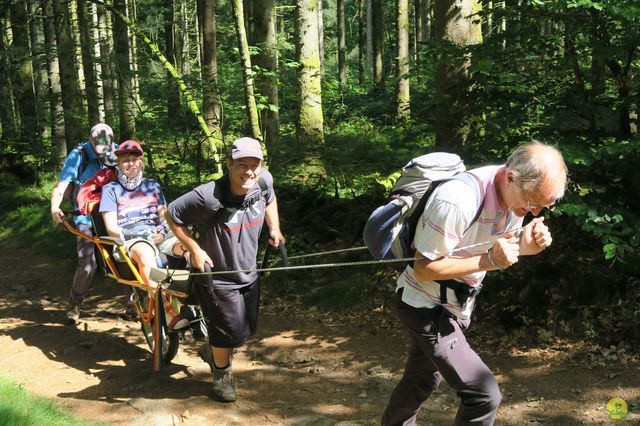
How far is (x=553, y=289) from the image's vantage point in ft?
21.9

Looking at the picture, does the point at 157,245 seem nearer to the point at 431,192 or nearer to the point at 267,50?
the point at 431,192

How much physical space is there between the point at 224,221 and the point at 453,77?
12.3 ft

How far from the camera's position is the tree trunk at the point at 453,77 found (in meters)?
6.89

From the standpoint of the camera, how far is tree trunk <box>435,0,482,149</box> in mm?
6891

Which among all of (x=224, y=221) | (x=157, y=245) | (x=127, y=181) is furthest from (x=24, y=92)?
(x=224, y=221)

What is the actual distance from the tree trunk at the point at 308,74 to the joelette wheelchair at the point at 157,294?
450 centimetres

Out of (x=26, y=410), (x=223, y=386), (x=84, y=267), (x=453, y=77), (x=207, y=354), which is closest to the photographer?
(x=26, y=410)

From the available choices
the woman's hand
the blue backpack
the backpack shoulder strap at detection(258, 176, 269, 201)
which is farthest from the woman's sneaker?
the woman's hand

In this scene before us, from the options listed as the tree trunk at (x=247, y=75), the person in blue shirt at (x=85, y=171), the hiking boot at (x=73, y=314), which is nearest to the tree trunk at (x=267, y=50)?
the tree trunk at (x=247, y=75)

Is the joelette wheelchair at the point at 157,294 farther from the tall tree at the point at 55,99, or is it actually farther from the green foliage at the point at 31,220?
the tall tree at the point at 55,99

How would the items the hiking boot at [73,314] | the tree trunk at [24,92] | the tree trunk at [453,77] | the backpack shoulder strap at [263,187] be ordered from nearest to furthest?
the backpack shoulder strap at [263,187] < the tree trunk at [453,77] < the hiking boot at [73,314] < the tree trunk at [24,92]

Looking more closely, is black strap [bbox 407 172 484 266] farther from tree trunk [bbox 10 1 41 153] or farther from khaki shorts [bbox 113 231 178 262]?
tree trunk [bbox 10 1 41 153]

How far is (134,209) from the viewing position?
6676 millimetres

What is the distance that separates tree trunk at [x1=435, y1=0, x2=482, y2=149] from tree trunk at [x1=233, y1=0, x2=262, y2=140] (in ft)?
10.3
